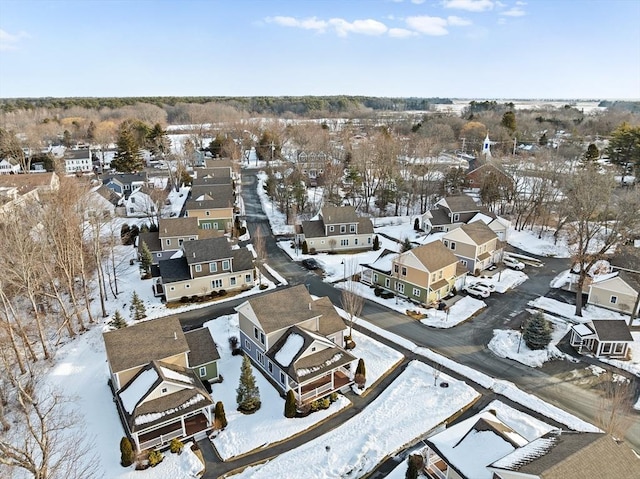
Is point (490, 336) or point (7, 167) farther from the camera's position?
point (7, 167)

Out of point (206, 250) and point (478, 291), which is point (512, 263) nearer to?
point (478, 291)

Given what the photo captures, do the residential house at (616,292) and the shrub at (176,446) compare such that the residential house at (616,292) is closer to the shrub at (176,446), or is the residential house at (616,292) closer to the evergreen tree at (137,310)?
the shrub at (176,446)

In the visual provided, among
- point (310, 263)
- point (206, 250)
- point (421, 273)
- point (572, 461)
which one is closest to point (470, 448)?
point (572, 461)

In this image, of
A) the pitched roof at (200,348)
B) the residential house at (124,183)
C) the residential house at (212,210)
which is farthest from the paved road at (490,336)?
the residential house at (124,183)

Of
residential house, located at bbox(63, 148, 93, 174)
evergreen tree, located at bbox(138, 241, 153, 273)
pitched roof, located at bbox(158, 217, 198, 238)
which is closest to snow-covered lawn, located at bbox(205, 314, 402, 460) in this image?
evergreen tree, located at bbox(138, 241, 153, 273)

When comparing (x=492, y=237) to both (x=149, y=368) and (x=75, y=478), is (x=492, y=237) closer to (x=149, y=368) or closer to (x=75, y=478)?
(x=149, y=368)

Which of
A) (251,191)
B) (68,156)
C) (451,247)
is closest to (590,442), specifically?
(451,247)
